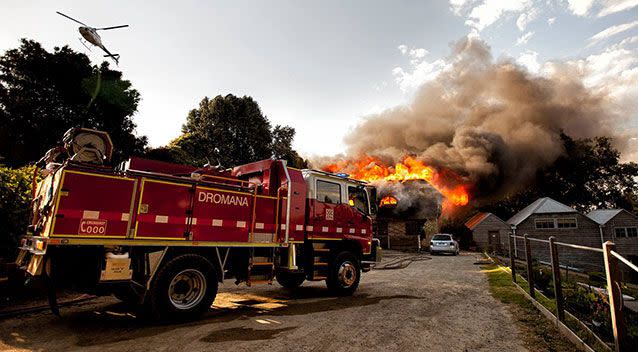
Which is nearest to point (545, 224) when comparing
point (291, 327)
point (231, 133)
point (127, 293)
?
point (231, 133)

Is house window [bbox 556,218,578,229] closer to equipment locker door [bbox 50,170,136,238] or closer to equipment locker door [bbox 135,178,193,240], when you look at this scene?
equipment locker door [bbox 135,178,193,240]

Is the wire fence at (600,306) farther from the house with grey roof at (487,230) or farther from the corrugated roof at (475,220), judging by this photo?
the corrugated roof at (475,220)

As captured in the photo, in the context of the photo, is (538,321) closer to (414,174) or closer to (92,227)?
(92,227)

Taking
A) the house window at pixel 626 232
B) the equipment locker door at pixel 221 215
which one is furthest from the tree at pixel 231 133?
the house window at pixel 626 232

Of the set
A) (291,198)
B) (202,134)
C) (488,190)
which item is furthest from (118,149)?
(488,190)

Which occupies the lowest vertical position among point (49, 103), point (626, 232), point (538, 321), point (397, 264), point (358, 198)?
point (397, 264)

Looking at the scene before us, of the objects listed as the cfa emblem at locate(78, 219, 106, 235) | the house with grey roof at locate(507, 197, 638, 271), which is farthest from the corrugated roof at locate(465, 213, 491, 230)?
the cfa emblem at locate(78, 219, 106, 235)

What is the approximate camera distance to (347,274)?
8.85 metres

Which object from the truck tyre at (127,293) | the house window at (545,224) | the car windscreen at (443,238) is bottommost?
the truck tyre at (127,293)

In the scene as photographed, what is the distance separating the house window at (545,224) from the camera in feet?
120

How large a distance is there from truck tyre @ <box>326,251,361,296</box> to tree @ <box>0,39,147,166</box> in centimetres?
1698

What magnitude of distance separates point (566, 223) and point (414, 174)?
67.3 feet

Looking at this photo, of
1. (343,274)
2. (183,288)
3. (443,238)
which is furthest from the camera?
(443,238)

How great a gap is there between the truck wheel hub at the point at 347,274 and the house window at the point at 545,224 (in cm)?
3783
